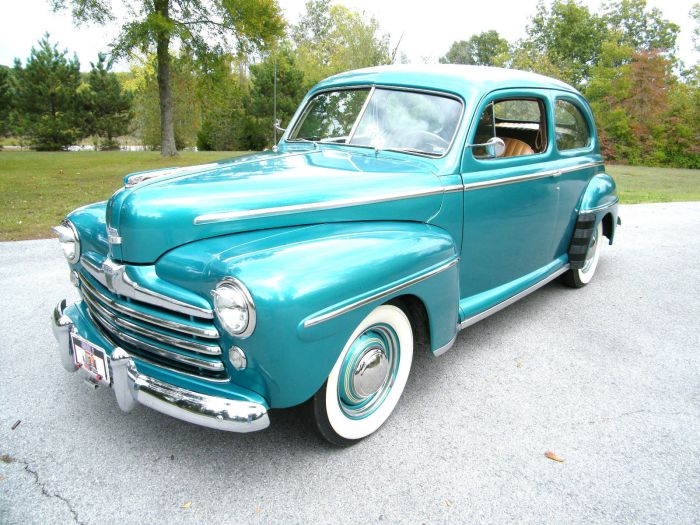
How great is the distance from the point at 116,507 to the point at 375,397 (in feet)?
3.94

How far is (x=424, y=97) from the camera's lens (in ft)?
10.1

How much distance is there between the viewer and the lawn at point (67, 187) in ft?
23.7

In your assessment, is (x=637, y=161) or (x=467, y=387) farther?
(x=637, y=161)

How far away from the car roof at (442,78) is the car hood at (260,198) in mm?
571

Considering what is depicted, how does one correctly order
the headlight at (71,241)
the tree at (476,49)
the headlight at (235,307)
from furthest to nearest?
the tree at (476,49)
the headlight at (71,241)
the headlight at (235,307)

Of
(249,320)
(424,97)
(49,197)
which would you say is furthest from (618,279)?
(49,197)

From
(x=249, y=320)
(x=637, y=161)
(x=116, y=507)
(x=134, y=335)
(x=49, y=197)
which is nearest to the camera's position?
(x=249, y=320)

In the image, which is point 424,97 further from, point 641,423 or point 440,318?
point 641,423

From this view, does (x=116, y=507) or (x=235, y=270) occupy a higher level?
(x=235, y=270)

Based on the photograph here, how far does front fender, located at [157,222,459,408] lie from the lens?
182 cm

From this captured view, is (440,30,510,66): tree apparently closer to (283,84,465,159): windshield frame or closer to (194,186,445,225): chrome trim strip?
(283,84,465,159): windshield frame

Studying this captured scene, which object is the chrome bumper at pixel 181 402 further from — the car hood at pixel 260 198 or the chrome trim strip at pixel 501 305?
the chrome trim strip at pixel 501 305

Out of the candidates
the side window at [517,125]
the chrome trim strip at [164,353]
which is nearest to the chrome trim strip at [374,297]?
the chrome trim strip at [164,353]


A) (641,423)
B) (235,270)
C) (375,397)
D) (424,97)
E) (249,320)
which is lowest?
(641,423)
